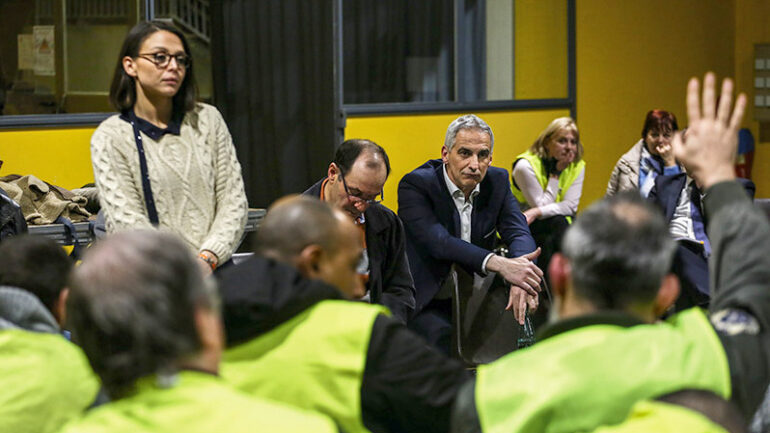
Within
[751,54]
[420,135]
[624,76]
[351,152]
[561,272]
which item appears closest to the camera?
[561,272]

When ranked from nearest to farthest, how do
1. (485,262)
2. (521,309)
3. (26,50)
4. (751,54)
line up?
(521,309)
(485,262)
(26,50)
(751,54)

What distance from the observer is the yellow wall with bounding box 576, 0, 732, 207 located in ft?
27.3

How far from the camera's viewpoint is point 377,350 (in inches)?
82.4

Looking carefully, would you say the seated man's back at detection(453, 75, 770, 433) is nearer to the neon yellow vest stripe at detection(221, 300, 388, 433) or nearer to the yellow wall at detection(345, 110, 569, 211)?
the neon yellow vest stripe at detection(221, 300, 388, 433)

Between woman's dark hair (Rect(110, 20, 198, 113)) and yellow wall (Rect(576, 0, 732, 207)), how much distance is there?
5182 millimetres

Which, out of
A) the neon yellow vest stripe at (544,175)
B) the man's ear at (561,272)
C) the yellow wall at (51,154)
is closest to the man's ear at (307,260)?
the man's ear at (561,272)

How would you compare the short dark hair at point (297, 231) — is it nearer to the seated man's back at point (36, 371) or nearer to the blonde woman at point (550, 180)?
the seated man's back at point (36, 371)

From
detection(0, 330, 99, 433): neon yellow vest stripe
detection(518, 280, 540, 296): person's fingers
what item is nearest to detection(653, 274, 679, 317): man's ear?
detection(0, 330, 99, 433): neon yellow vest stripe

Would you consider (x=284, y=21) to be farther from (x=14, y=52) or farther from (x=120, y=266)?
(x=120, y=266)

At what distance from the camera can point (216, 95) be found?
7.04 m

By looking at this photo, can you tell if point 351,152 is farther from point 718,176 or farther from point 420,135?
point 420,135

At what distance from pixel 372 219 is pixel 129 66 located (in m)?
1.05

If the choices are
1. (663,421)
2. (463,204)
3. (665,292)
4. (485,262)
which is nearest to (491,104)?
(463,204)

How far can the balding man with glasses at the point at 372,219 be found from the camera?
12.8 feet
